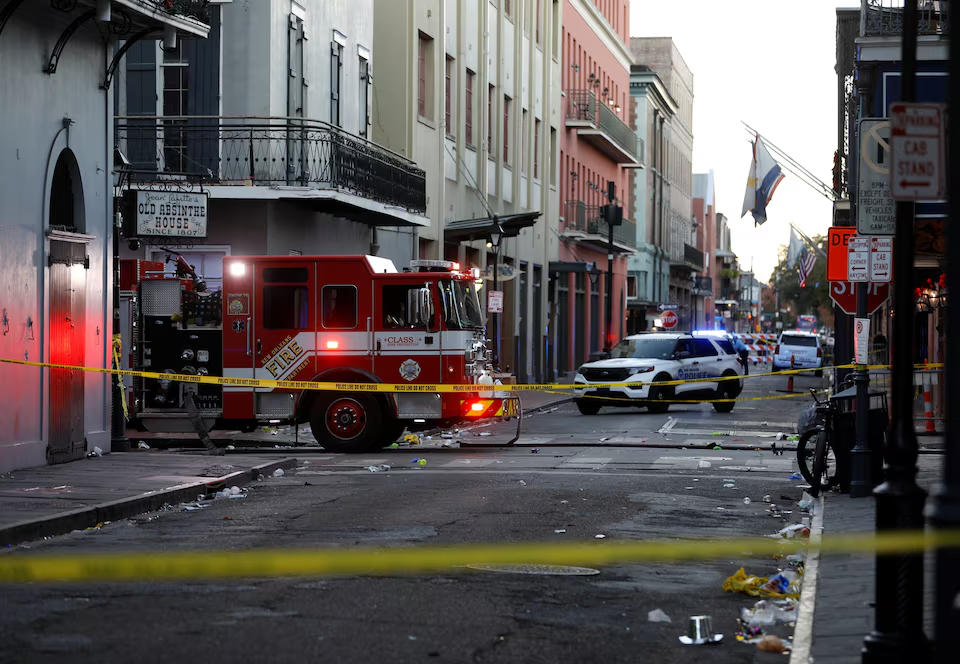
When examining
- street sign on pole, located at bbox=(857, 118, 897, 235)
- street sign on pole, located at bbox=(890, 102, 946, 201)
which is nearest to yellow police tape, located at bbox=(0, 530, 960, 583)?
street sign on pole, located at bbox=(890, 102, 946, 201)

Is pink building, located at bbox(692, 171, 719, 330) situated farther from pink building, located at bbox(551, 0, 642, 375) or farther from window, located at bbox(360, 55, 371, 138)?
window, located at bbox(360, 55, 371, 138)

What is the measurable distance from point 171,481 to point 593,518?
4.64 m

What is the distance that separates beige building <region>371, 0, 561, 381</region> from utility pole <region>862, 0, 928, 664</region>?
26891 mm

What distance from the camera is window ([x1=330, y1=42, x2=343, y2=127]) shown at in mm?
29062

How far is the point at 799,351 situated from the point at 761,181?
26.0 meters

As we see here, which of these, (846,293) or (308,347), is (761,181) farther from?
(308,347)

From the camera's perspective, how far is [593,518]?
12586 mm

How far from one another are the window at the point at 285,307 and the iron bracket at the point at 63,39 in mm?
5279

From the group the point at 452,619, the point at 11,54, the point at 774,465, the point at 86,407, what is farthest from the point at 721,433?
the point at 452,619

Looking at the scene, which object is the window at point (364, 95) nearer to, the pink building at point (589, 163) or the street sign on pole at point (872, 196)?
the pink building at point (589, 163)

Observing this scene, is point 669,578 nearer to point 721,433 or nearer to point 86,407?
point 86,407

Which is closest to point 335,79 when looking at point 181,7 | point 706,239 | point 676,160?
point 181,7

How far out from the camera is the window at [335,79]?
29062 millimetres

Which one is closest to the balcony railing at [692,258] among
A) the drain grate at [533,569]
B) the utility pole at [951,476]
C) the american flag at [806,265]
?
the american flag at [806,265]
